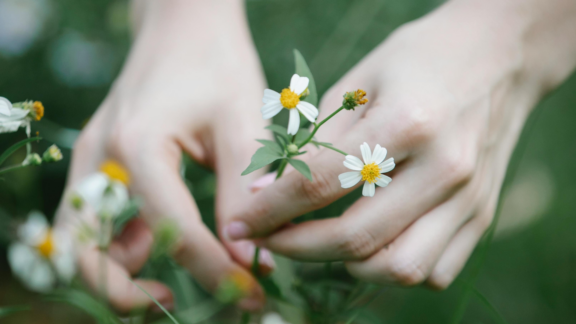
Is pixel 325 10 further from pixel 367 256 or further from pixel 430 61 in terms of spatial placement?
pixel 367 256

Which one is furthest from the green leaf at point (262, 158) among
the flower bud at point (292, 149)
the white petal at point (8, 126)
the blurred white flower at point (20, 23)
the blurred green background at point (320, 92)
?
the blurred white flower at point (20, 23)

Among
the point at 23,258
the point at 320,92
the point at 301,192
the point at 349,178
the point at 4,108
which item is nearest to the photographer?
the point at 4,108

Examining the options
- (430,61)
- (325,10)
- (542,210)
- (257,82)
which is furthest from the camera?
(325,10)

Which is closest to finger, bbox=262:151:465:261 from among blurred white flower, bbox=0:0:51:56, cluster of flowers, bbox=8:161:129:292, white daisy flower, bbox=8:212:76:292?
cluster of flowers, bbox=8:161:129:292

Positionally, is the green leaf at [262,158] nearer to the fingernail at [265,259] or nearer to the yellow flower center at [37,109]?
the yellow flower center at [37,109]

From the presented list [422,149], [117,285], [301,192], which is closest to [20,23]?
[117,285]

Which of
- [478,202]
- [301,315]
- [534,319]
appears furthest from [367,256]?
[534,319]

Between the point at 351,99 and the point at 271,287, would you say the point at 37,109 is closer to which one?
the point at 351,99
